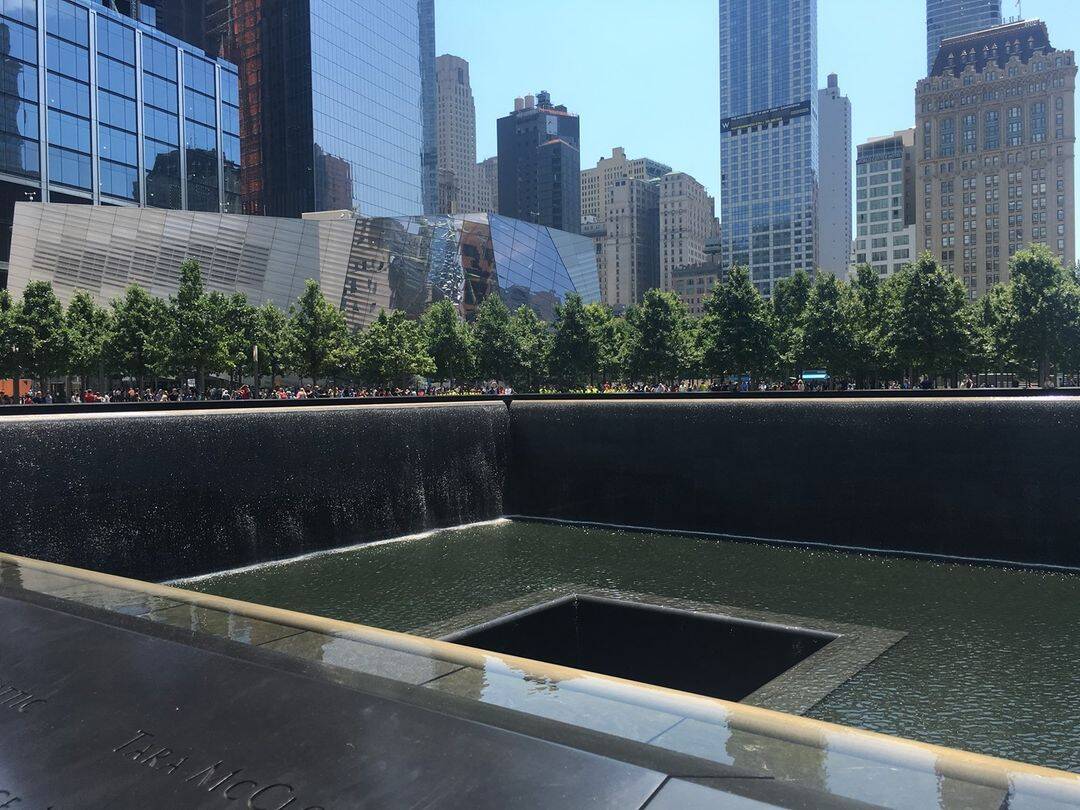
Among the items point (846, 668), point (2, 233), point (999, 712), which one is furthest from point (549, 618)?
point (2, 233)

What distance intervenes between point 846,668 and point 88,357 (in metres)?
38.6

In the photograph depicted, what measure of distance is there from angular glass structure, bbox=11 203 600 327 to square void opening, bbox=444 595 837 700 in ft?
154

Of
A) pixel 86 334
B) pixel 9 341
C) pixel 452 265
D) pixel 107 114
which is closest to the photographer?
pixel 9 341

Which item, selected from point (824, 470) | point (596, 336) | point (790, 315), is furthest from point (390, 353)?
point (824, 470)

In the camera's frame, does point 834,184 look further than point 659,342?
Yes

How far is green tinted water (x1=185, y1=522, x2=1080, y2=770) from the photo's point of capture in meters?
6.27

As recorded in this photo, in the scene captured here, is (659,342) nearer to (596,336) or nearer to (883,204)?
(596,336)

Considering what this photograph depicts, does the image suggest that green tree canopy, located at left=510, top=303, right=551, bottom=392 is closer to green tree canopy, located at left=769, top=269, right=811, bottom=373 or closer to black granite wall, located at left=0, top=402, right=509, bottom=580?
green tree canopy, located at left=769, top=269, right=811, bottom=373

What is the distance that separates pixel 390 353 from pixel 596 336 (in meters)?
12.0

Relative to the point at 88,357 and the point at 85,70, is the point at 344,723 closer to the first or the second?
the point at 88,357

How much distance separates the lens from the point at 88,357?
3806 centimetres

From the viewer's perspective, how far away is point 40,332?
35.7 meters

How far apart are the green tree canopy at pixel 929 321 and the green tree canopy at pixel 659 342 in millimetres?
10799

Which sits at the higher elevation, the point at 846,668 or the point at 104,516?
the point at 104,516
